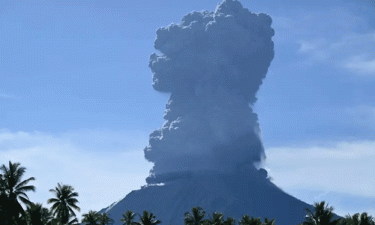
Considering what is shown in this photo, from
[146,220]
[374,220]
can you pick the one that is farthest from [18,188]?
[374,220]

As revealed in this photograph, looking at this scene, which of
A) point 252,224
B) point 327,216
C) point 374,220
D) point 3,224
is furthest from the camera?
point 374,220

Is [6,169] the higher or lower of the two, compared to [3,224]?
higher

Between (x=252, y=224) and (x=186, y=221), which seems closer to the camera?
(x=252, y=224)

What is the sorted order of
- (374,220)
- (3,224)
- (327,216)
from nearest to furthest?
(3,224) → (327,216) → (374,220)

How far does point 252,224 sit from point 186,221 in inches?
663

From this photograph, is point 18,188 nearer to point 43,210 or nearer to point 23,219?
point 23,219

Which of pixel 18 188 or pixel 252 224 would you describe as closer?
pixel 18 188

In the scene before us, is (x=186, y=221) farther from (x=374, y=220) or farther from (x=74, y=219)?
(x=374, y=220)

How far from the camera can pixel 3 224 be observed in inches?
3489

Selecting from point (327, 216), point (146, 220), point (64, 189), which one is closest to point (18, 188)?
point (64, 189)

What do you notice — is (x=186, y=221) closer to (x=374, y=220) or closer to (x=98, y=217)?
(x=98, y=217)

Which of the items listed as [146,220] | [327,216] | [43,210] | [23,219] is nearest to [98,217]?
[43,210]

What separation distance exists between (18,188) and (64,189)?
14.1 m

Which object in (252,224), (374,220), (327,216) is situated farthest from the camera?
(374,220)
